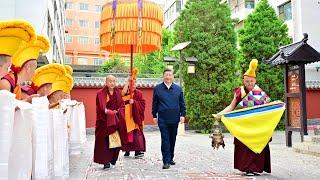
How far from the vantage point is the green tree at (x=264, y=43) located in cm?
1959

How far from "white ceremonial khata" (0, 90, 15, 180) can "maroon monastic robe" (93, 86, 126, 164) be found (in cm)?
463

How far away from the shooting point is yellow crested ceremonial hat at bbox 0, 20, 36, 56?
3.07 meters

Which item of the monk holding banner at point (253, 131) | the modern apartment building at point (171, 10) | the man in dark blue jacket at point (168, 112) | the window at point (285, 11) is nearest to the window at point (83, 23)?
the modern apartment building at point (171, 10)

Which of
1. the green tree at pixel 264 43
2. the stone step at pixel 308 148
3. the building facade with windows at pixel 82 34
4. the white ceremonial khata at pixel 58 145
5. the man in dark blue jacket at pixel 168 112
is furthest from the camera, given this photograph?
the building facade with windows at pixel 82 34

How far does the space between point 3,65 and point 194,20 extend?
16.4 m

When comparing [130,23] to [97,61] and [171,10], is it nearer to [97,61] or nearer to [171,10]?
[171,10]

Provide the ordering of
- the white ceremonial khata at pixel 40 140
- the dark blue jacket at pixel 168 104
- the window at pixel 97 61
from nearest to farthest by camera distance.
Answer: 1. the white ceremonial khata at pixel 40 140
2. the dark blue jacket at pixel 168 104
3. the window at pixel 97 61

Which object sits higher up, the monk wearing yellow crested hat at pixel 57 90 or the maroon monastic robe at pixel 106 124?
the monk wearing yellow crested hat at pixel 57 90

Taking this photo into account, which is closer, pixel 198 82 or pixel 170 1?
pixel 198 82

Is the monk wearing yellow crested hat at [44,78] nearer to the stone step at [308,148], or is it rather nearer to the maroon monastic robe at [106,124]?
the maroon monastic robe at [106,124]

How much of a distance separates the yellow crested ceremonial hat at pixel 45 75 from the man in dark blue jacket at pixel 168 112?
238 centimetres

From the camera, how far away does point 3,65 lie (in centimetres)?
305

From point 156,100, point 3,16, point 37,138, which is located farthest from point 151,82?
point 37,138

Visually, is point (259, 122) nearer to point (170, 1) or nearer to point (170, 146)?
point (170, 146)
